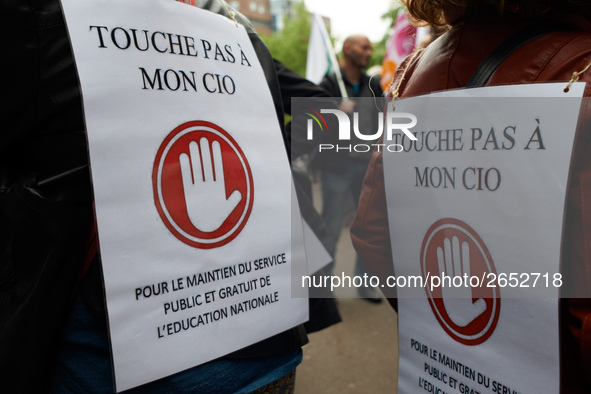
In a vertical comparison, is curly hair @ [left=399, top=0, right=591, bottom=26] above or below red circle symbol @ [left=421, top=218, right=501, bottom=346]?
above

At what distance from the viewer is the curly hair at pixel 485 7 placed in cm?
103

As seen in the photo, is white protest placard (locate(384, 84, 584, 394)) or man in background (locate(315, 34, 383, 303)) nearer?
white protest placard (locate(384, 84, 584, 394))

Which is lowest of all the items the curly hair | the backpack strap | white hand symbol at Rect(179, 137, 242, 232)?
white hand symbol at Rect(179, 137, 242, 232)

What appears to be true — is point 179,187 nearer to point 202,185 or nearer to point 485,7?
point 202,185

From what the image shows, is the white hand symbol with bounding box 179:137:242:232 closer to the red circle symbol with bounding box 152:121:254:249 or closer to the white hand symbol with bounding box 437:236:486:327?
the red circle symbol with bounding box 152:121:254:249

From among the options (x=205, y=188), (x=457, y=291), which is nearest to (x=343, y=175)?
(x=457, y=291)

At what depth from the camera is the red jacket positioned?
0.90 meters

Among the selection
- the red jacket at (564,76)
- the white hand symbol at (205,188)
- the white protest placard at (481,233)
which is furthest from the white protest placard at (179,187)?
the red jacket at (564,76)

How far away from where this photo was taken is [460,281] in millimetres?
1144

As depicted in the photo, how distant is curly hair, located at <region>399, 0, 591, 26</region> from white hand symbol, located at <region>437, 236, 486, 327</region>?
1.78ft

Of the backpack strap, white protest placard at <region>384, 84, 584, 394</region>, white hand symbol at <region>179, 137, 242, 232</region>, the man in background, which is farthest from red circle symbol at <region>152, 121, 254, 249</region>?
the man in background

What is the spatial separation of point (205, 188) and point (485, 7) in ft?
2.58

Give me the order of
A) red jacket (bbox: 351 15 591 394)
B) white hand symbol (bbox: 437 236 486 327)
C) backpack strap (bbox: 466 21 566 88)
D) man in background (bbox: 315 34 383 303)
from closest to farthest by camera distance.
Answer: red jacket (bbox: 351 15 591 394), backpack strap (bbox: 466 21 566 88), white hand symbol (bbox: 437 236 486 327), man in background (bbox: 315 34 383 303)

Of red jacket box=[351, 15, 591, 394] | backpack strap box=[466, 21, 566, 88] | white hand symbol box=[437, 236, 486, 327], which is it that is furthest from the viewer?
white hand symbol box=[437, 236, 486, 327]
